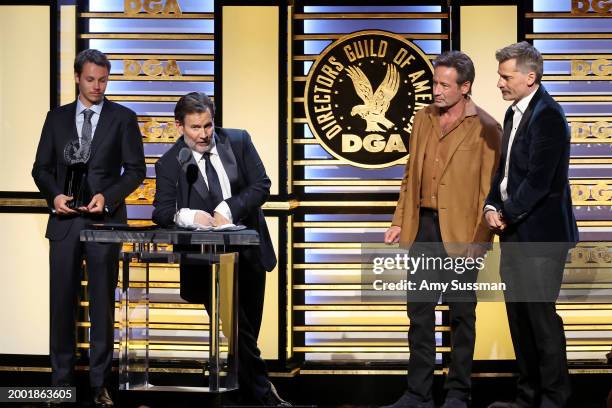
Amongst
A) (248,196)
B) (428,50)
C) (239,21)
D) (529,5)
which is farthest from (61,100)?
(529,5)

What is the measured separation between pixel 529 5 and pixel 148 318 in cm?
341

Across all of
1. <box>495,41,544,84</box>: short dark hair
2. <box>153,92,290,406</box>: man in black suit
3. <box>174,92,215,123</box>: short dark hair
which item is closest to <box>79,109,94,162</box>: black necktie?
<box>153,92,290,406</box>: man in black suit

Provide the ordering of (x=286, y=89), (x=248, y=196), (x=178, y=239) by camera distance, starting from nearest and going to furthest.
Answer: (x=178, y=239) → (x=248, y=196) → (x=286, y=89)

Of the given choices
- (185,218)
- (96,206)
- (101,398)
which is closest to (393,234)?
(185,218)

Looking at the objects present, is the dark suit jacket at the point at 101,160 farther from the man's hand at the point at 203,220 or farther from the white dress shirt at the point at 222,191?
the man's hand at the point at 203,220

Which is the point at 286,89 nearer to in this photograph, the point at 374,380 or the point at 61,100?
the point at 61,100

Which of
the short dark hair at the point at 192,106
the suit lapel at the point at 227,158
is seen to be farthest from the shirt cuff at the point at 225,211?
the short dark hair at the point at 192,106

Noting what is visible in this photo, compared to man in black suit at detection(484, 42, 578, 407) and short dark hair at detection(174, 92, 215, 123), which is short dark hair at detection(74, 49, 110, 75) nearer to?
short dark hair at detection(174, 92, 215, 123)

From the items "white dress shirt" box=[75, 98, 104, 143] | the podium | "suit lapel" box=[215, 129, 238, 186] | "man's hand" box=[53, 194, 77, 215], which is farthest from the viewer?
"white dress shirt" box=[75, 98, 104, 143]

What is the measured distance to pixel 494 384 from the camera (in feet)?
24.1

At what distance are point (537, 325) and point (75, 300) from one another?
2803 mm

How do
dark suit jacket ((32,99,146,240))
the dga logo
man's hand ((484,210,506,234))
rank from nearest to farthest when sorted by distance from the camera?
man's hand ((484,210,506,234)) → dark suit jacket ((32,99,146,240)) → the dga logo

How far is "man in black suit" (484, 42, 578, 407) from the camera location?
19.4 ft

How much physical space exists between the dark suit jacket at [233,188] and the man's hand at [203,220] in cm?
19
